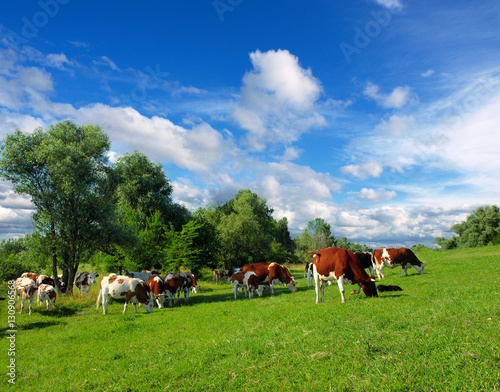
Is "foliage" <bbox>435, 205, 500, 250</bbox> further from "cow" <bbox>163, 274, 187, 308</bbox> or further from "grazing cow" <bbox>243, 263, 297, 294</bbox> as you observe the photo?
"cow" <bbox>163, 274, 187, 308</bbox>

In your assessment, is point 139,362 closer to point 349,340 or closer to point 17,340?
point 349,340

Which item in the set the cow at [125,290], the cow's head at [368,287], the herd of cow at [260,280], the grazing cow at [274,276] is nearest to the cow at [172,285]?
the herd of cow at [260,280]

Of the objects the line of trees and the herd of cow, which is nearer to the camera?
the herd of cow

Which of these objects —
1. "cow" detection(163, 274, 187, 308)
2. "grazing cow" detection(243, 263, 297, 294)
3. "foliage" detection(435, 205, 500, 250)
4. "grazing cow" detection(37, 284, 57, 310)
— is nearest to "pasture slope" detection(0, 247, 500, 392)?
"grazing cow" detection(37, 284, 57, 310)

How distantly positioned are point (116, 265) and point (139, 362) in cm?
2273

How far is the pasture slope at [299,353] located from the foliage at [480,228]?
2098 inches

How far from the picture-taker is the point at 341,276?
1165cm

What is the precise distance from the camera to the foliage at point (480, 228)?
51.4 meters

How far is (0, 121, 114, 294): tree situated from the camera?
69.3ft

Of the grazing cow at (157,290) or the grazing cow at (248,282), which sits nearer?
the grazing cow at (157,290)

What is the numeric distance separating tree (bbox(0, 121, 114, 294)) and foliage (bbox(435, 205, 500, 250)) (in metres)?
58.9

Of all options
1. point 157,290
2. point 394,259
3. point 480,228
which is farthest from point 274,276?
point 480,228

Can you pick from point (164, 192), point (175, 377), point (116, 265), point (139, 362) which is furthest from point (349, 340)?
point (164, 192)

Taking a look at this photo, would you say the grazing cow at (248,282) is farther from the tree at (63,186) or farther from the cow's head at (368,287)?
the tree at (63,186)
